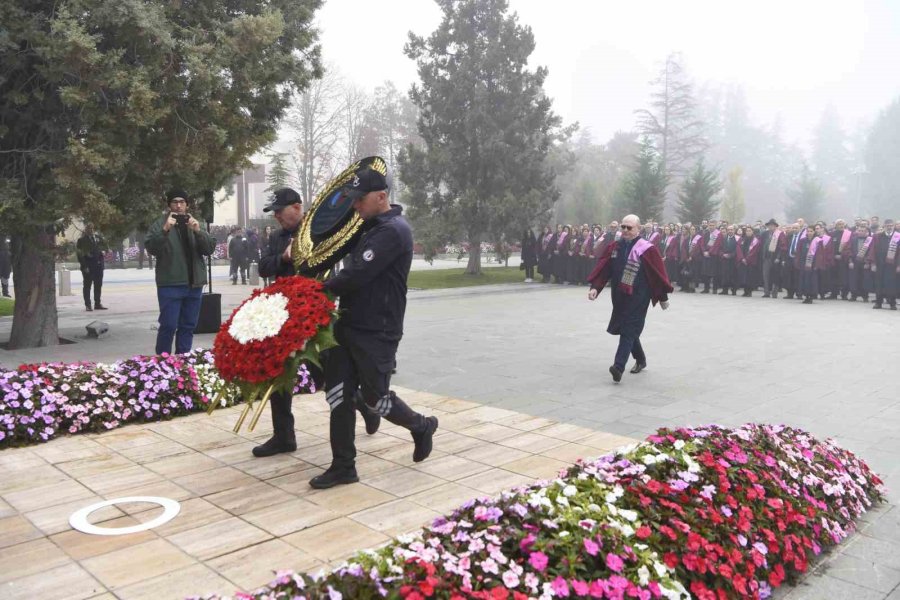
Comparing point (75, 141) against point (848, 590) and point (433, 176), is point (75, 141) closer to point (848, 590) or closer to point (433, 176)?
point (848, 590)

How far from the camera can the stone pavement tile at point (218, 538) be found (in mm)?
3910

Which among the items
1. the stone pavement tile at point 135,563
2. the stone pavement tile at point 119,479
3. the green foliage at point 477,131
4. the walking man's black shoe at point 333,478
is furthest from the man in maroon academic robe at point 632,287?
the green foliage at point 477,131

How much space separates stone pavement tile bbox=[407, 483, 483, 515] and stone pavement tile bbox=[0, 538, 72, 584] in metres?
1.97

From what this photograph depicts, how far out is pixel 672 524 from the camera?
11.9 ft

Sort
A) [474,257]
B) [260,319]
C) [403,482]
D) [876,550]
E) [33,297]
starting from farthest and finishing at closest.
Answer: [474,257], [33,297], [403,482], [260,319], [876,550]

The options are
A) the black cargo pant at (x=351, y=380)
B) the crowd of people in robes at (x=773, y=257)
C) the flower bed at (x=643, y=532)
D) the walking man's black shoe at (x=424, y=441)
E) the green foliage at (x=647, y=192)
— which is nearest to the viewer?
the flower bed at (x=643, y=532)

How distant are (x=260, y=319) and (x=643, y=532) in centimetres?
256

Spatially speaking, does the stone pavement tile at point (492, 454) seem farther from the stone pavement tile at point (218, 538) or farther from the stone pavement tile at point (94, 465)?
the stone pavement tile at point (94, 465)

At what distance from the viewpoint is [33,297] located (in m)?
11.2

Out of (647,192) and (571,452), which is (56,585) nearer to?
(571,452)

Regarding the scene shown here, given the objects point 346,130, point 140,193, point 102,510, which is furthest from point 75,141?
point 346,130

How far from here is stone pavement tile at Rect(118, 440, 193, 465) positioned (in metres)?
5.56

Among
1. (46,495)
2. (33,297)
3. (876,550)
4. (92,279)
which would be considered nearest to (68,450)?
(46,495)

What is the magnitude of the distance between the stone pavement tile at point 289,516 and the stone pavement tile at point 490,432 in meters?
1.95
